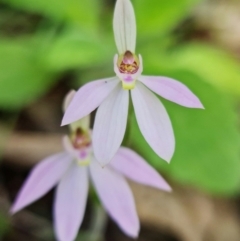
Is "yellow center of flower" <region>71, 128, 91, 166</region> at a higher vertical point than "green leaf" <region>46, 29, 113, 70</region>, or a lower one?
lower

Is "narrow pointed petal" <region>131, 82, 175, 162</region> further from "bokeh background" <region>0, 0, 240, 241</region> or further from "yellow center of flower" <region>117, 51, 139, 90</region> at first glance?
"bokeh background" <region>0, 0, 240, 241</region>

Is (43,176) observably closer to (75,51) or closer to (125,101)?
(125,101)

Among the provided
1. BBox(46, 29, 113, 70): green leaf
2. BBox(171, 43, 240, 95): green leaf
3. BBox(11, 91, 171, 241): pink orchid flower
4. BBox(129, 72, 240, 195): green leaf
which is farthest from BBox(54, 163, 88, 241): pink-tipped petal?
BBox(171, 43, 240, 95): green leaf

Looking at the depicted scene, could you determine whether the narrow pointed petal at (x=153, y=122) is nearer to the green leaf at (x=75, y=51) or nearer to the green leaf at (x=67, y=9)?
the green leaf at (x=75, y=51)

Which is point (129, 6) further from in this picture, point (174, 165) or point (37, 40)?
point (37, 40)

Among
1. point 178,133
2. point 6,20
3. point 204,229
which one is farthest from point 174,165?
point 6,20

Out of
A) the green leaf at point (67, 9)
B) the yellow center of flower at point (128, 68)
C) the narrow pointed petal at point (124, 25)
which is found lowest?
the yellow center of flower at point (128, 68)

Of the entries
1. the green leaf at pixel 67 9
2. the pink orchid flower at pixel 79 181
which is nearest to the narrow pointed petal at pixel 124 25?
Answer: the pink orchid flower at pixel 79 181
